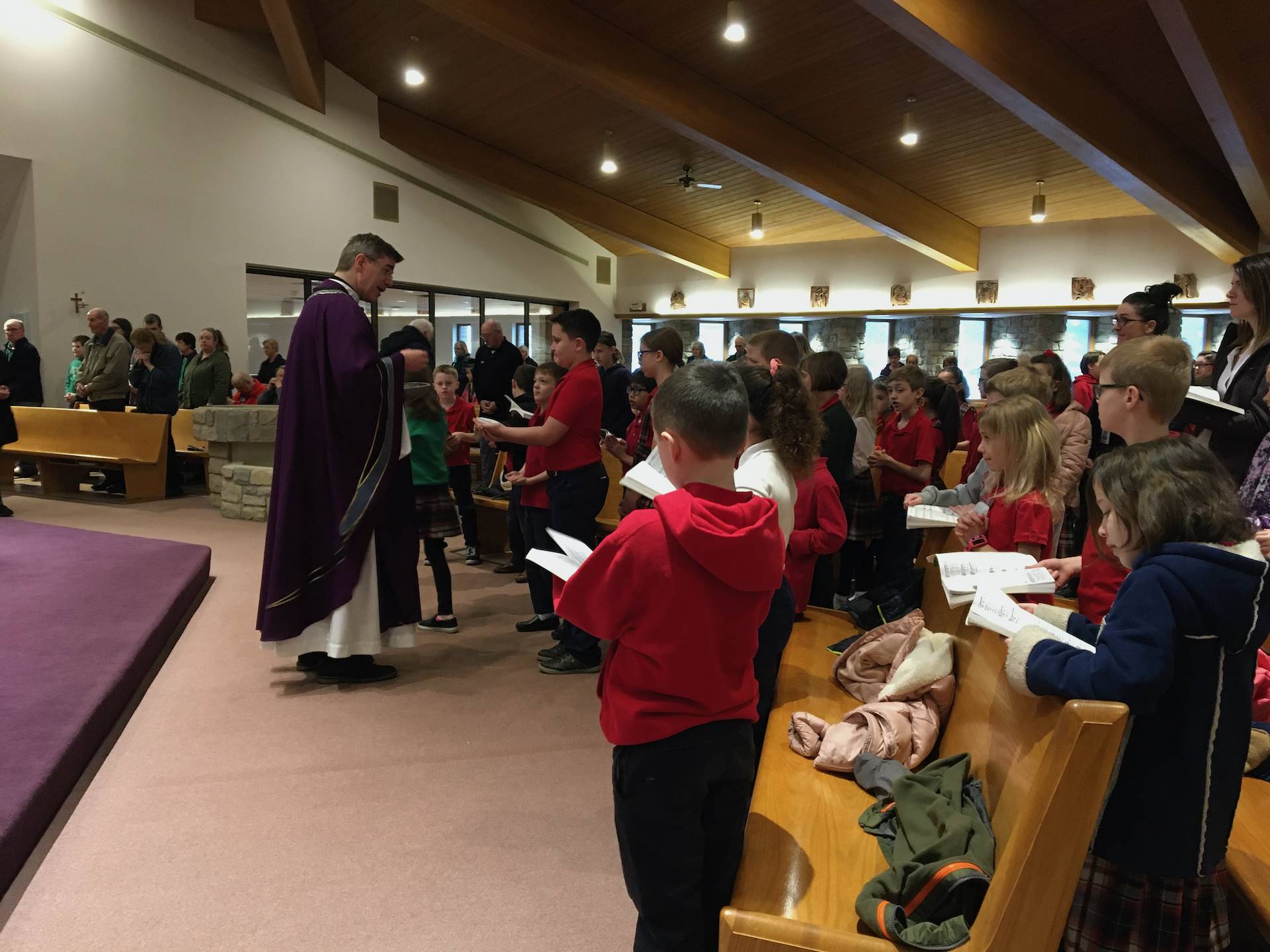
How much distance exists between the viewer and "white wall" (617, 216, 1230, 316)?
11625 mm

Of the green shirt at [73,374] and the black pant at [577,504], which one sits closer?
the black pant at [577,504]

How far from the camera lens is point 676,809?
4.90 feet

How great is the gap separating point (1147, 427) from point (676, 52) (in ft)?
22.7

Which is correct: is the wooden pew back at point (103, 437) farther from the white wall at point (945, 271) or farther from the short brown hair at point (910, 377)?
the white wall at point (945, 271)

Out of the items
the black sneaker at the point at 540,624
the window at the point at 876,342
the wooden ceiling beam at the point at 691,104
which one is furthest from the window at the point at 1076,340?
the black sneaker at the point at 540,624

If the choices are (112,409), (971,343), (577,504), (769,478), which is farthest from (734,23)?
(971,343)

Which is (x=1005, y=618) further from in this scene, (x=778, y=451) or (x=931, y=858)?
(x=778, y=451)

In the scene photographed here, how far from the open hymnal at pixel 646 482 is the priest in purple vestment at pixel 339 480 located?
2.02m

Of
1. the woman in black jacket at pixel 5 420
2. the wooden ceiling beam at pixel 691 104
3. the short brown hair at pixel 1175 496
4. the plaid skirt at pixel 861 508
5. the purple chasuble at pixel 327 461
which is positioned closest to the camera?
the short brown hair at pixel 1175 496

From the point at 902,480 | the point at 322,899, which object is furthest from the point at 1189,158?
the point at 322,899

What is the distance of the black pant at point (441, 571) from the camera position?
416 centimetres

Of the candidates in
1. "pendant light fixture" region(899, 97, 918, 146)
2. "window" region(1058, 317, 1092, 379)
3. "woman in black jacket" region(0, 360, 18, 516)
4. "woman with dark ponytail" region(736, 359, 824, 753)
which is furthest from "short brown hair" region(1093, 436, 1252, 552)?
"window" region(1058, 317, 1092, 379)

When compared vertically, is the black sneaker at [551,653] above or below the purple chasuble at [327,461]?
below

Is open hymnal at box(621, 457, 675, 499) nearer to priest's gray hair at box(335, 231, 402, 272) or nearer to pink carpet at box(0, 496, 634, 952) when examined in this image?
pink carpet at box(0, 496, 634, 952)
